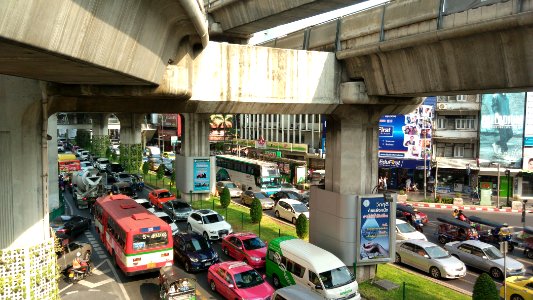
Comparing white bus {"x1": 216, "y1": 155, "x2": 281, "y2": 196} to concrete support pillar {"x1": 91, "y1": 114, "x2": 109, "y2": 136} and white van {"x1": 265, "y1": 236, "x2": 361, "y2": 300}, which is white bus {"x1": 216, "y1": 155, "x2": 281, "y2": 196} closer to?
white van {"x1": 265, "y1": 236, "x2": 361, "y2": 300}

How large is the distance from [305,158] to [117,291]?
4188 cm

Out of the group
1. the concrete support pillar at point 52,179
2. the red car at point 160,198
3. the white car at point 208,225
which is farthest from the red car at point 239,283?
the concrete support pillar at point 52,179

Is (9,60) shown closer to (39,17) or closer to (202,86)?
(39,17)

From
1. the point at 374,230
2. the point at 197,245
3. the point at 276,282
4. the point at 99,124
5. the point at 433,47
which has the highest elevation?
the point at 433,47

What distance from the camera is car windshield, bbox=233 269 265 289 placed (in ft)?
48.9

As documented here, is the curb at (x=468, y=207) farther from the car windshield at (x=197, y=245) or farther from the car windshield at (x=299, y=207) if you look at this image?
the car windshield at (x=197, y=245)

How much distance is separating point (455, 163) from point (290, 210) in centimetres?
2307

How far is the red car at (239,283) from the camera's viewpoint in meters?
14.5

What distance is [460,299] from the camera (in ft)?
51.5

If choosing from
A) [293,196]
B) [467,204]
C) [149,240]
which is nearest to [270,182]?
[293,196]

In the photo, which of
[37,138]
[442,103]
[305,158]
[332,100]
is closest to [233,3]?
[332,100]

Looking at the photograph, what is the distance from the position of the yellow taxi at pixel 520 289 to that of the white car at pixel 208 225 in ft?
45.2

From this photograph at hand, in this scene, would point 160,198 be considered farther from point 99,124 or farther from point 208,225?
point 99,124

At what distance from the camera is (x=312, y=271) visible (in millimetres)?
14617
